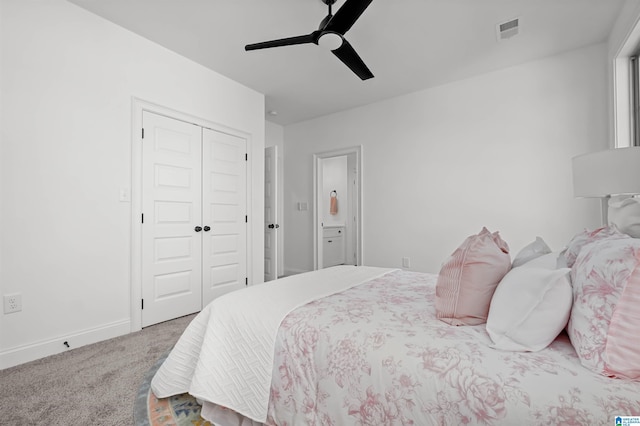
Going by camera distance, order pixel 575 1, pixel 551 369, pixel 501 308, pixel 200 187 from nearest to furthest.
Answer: pixel 551 369 < pixel 501 308 < pixel 575 1 < pixel 200 187

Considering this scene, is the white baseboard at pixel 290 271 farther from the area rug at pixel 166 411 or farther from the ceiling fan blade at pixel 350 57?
the area rug at pixel 166 411

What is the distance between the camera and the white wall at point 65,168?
2.13 meters

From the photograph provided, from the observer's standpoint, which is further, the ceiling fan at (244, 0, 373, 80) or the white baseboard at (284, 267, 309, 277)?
the white baseboard at (284, 267, 309, 277)

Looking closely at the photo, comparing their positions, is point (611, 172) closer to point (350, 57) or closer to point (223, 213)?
point (350, 57)

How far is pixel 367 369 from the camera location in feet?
3.39

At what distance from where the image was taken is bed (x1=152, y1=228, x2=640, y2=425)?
78 cm

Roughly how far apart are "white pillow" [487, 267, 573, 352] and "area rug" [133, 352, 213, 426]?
52.4 inches

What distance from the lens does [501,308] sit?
1040 millimetres

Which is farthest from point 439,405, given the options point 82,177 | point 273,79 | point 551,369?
point 273,79

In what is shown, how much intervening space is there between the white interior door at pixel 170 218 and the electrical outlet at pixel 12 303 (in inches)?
33.1

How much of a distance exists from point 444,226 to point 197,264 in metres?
2.92

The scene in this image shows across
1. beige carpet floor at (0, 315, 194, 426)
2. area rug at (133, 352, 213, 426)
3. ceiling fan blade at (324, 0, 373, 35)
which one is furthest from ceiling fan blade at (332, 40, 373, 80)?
beige carpet floor at (0, 315, 194, 426)

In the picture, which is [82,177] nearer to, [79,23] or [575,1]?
[79,23]

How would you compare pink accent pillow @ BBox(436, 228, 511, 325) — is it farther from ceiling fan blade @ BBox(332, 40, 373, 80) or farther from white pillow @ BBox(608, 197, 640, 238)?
ceiling fan blade @ BBox(332, 40, 373, 80)
